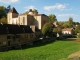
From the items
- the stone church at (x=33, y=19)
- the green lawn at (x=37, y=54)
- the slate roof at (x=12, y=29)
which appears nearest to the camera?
the green lawn at (x=37, y=54)

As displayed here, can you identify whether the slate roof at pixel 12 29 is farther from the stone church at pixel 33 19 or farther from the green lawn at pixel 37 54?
the stone church at pixel 33 19

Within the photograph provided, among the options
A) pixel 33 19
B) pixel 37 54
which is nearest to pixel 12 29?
pixel 37 54

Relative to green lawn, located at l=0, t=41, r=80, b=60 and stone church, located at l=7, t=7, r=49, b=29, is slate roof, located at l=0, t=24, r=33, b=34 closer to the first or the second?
green lawn, located at l=0, t=41, r=80, b=60

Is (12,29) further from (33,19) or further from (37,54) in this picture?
(33,19)

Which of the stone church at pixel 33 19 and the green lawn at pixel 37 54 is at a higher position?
the stone church at pixel 33 19

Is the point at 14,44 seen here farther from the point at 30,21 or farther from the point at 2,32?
the point at 30,21

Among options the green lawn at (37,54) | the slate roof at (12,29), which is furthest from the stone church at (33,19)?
the green lawn at (37,54)

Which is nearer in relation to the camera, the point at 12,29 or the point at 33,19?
the point at 12,29

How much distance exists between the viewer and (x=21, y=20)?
8344 cm

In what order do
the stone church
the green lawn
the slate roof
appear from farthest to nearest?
the stone church → the slate roof → the green lawn

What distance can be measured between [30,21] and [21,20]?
4.50 meters

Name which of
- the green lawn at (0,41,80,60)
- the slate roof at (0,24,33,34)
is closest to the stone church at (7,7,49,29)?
the slate roof at (0,24,33,34)

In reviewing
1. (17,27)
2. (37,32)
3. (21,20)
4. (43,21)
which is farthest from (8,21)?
(17,27)

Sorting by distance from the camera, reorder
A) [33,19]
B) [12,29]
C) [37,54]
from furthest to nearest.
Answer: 1. [33,19]
2. [12,29]
3. [37,54]
